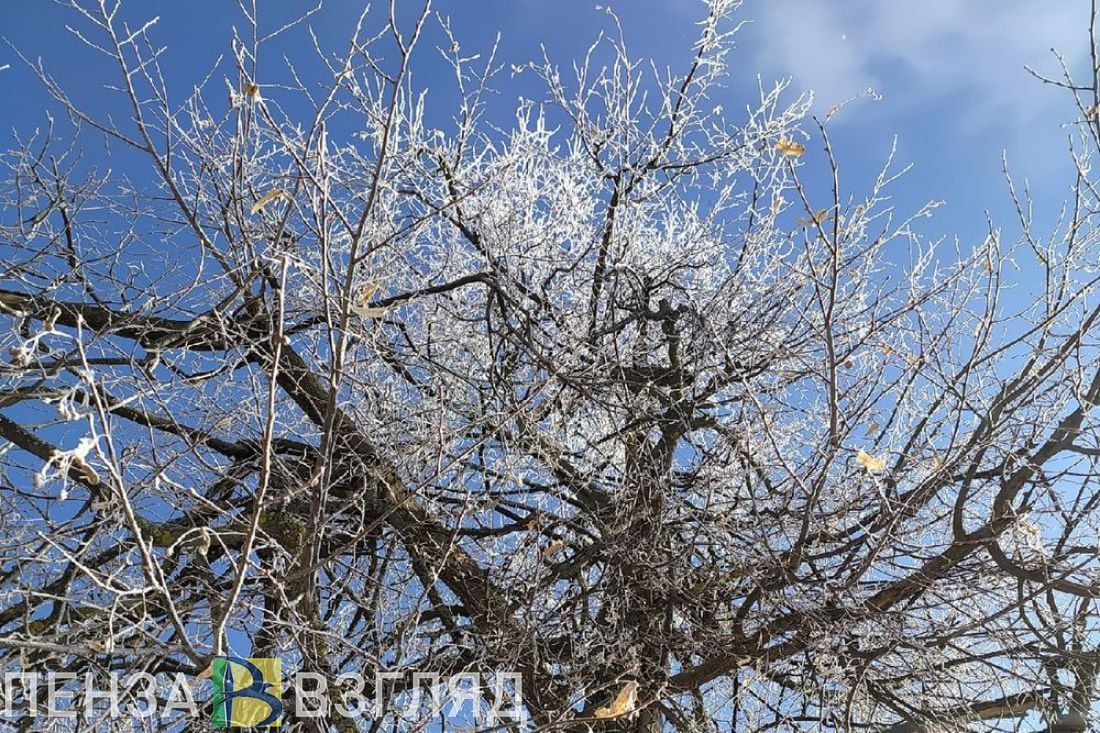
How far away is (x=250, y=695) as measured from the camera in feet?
9.70

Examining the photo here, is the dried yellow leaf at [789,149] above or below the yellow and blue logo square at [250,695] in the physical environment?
above

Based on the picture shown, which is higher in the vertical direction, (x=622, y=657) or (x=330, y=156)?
(x=330, y=156)

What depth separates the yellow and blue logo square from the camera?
284 cm

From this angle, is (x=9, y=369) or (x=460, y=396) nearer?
(x=9, y=369)

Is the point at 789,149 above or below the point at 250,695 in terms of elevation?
above

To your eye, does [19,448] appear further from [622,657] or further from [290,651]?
[622,657]

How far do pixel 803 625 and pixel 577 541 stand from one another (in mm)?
1213

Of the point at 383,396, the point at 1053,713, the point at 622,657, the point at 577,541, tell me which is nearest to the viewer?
the point at 1053,713

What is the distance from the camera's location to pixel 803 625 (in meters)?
3.26

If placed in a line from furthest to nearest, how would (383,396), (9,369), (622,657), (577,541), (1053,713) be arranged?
(577,541), (383,396), (622,657), (1053,713), (9,369)

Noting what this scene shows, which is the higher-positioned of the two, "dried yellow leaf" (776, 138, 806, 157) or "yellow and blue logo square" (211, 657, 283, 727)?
"dried yellow leaf" (776, 138, 806, 157)

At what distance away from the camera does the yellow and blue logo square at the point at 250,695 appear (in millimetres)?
2842

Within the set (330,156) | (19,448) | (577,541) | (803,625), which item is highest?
(330,156)

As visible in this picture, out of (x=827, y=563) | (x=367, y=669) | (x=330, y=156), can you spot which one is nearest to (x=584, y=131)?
(x=330, y=156)
